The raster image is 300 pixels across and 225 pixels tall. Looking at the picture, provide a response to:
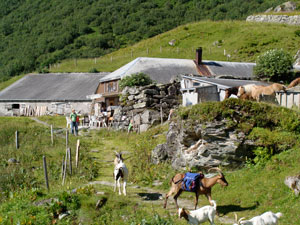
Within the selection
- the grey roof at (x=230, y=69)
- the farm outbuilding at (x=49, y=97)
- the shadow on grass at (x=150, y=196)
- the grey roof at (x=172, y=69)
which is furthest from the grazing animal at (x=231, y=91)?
the farm outbuilding at (x=49, y=97)

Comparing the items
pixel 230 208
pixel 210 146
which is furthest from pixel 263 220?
pixel 210 146

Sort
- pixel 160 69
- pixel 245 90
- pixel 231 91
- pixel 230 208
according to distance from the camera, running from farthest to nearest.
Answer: pixel 160 69 → pixel 231 91 → pixel 245 90 → pixel 230 208

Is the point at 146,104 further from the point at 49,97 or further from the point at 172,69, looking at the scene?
the point at 49,97

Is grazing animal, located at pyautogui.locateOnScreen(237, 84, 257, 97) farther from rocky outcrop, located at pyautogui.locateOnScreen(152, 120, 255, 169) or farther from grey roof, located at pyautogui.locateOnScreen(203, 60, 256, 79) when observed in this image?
grey roof, located at pyautogui.locateOnScreen(203, 60, 256, 79)

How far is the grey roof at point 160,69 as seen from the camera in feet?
112

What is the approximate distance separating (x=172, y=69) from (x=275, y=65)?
10670 mm

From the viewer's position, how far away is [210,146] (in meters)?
15.5

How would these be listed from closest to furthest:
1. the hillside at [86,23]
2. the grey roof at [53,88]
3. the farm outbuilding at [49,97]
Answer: the farm outbuilding at [49,97] → the grey roof at [53,88] → the hillside at [86,23]

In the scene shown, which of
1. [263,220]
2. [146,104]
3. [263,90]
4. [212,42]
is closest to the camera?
[263,220]

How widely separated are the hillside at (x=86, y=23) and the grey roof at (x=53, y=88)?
A: 89.1 feet

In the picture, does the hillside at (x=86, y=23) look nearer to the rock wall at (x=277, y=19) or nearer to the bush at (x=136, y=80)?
the rock wall at (x=277, y=19)

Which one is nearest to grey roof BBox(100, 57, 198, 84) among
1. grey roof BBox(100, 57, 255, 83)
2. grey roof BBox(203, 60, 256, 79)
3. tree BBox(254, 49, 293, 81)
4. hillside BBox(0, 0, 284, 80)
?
grey roof BBox(100, 57, 255, 83)

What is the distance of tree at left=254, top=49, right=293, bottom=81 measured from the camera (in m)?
27.4

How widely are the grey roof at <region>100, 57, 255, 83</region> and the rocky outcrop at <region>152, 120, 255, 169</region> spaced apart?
686 inches
